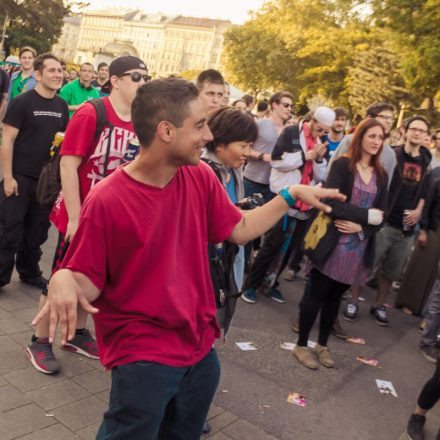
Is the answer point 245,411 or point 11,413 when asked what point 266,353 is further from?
point 11,413

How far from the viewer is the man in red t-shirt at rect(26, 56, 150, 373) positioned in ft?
11.9

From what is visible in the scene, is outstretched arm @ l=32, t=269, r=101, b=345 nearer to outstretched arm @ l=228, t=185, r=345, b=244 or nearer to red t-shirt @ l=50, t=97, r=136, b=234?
outstretched arm @ l=228, t=185, r=345, b=244

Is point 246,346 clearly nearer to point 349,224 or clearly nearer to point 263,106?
point 349,224

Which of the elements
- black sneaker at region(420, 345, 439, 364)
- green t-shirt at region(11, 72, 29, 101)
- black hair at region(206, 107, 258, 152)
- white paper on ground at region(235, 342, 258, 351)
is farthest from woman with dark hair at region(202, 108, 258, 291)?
green t-shirt at region(11, 72, 29, 101)

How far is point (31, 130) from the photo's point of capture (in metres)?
4.97

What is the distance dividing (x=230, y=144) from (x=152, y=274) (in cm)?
136

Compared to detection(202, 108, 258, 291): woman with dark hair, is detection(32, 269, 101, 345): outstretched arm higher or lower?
lower

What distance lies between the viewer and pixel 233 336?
5.18m

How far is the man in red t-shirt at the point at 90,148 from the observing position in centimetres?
362

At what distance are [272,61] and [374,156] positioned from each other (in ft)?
137

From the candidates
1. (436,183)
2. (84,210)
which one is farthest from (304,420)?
(436,183)

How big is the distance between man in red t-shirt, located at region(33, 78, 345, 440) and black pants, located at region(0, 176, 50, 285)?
2961 millimetres

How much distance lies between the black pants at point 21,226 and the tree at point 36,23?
125 ft

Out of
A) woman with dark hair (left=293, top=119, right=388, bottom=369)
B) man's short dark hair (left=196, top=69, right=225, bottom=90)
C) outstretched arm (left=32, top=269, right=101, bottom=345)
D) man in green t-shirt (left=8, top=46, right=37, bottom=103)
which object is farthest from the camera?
man in green t-shirt (left=8, top=46, right=37, bottom=103)
